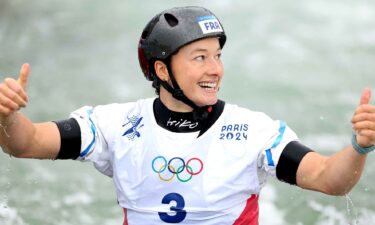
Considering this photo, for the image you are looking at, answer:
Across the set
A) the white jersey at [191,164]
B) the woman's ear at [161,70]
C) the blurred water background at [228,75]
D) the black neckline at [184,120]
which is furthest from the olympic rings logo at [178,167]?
the blurred water background at [228,75]

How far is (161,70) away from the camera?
209 inches

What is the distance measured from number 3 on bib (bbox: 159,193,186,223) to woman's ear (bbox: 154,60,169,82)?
69cm

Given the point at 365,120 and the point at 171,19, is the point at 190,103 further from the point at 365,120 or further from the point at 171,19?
the point at 365,120

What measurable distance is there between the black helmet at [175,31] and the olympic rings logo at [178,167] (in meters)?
0.60

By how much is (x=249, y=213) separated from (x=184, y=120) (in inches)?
25.1

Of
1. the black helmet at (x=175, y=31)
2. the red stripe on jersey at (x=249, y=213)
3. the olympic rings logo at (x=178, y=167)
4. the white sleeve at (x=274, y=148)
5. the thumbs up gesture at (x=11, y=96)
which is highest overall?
the black helmet at (x=175, y=31)

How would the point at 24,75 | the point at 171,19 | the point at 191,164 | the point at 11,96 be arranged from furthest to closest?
the point at 171,19
the point at 191,164
the point at 24,75
the point at 11,96

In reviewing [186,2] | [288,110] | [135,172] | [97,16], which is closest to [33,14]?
[97,16]

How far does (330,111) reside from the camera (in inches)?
470

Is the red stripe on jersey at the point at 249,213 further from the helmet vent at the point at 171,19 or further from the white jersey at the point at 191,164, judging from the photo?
the helmet vent at the point at 171,19

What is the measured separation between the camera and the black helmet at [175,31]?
505 cm

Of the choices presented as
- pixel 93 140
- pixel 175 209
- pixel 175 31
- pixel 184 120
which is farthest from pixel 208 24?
pixel 175 209

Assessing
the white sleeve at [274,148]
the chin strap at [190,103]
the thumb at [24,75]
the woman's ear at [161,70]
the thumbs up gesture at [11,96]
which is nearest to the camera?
the thumbs up gesture at [11,96]

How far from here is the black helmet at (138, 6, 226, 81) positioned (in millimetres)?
5051
